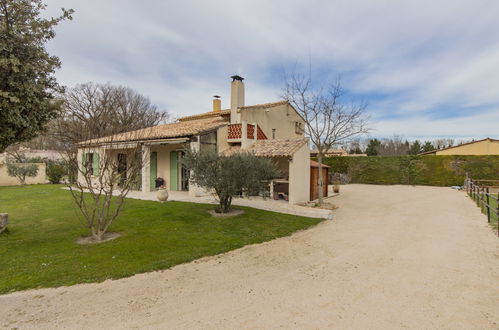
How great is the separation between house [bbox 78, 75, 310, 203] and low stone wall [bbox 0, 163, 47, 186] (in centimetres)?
930

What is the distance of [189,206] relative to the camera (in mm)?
11258

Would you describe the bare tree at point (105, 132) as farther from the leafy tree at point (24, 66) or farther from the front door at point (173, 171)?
the front door at point (173, 171)

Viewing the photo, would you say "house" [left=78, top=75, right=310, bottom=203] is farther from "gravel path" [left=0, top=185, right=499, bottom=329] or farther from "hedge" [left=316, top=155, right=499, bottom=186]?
"hedge" [left=316, top=155, right=499, bottom=186]

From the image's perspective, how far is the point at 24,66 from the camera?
5.04m

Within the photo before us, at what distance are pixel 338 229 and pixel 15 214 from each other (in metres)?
12.0

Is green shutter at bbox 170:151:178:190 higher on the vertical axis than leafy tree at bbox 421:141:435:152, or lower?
lower

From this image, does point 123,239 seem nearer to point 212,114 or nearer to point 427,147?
point 212,114

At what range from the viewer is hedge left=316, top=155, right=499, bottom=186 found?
72.0 feet

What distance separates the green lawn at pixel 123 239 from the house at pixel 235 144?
10.2 feet

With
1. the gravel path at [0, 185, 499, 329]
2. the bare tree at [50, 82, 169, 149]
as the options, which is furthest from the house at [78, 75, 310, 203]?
the bare tree at [50, 82, 169, 149]

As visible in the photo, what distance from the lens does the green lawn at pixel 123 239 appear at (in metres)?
4.89

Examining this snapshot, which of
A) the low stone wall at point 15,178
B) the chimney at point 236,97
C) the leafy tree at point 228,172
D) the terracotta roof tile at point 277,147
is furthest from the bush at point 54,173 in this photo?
the leafy tree at point 228,172

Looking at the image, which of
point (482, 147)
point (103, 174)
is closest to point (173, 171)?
point (103, 174)

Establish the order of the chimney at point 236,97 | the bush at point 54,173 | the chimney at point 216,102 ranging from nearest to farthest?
the chimney at point 236,97 → the bush at point 54,173 → the chimney at point 216,102
